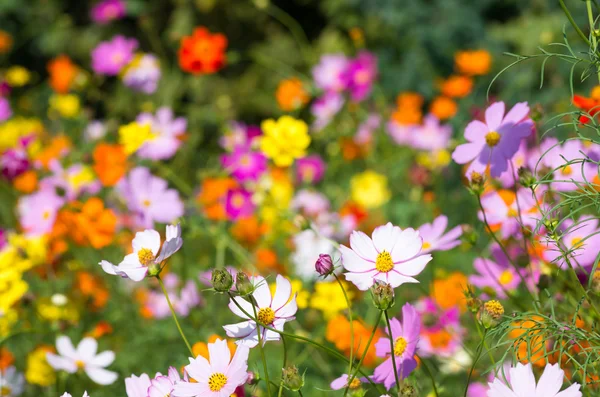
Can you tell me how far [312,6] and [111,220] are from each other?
2.20 m

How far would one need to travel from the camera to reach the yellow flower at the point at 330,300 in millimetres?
1208

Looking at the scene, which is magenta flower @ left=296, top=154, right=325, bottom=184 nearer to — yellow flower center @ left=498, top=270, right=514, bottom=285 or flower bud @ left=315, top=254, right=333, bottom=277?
yellow flower center @ left=498, top=270, right=514, bottom=285

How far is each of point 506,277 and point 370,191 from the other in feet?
2.92

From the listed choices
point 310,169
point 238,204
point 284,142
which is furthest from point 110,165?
point 310,169

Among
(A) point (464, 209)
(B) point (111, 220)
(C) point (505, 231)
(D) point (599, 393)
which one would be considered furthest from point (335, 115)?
(D) point (599, 393)

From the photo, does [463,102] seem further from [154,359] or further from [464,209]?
[154,359]

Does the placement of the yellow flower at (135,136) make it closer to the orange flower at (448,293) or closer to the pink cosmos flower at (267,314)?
the orange flower at (448,293)

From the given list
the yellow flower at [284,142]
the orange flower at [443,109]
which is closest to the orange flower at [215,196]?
the yellow flower at [284,142]

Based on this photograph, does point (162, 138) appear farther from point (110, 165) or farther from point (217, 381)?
point (217, 381)

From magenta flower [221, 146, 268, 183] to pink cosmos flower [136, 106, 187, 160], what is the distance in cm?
13

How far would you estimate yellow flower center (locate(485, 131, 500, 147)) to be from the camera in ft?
2.72

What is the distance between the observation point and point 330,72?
7.44ft

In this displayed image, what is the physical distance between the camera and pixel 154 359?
1.34 m

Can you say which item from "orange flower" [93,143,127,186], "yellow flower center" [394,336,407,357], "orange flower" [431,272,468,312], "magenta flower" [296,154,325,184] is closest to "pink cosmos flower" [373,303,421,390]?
"yellow flower center" [394,336,407,357]
